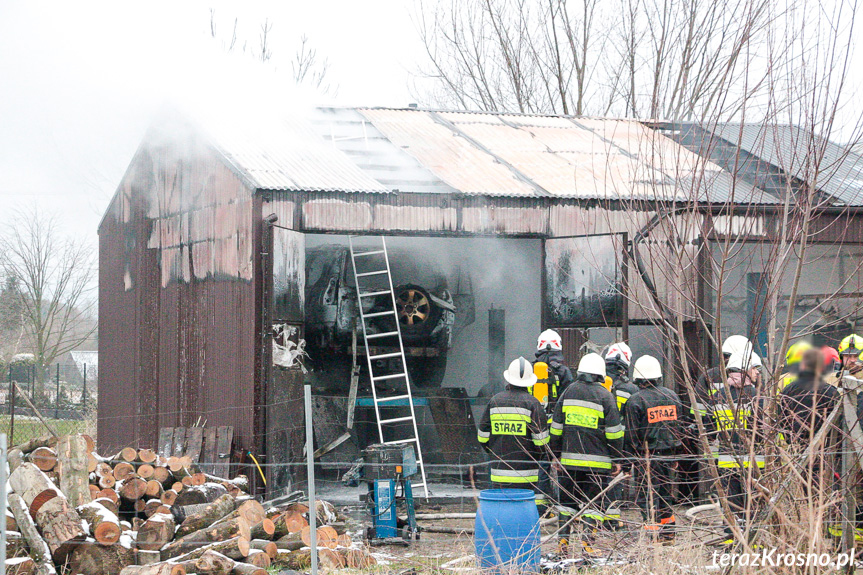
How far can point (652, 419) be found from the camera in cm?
856

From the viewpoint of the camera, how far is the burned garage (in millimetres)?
11375

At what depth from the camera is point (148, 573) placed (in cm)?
661

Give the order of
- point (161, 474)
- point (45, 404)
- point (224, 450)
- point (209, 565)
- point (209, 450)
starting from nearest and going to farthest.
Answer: point (209, 565), point (161, 474), point (224, 450), point (209, 450), point (45, 404)

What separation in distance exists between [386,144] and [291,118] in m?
1.83

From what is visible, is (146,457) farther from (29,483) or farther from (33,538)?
(33,538)

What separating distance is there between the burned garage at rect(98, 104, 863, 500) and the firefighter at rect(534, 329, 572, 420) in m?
1.20

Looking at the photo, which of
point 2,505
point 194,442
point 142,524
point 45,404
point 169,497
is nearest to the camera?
point 2,505

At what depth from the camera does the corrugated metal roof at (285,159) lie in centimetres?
1163

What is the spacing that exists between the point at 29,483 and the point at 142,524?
981 millimetres

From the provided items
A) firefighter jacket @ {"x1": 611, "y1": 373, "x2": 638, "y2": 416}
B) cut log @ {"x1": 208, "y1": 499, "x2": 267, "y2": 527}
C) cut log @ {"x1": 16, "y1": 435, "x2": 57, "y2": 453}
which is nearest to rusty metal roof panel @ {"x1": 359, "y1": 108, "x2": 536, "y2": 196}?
firefighter jacket @ {"x1": 611, "y1": 373, "x2": 638, "y2": 416}

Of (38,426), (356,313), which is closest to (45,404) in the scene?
(38,426)

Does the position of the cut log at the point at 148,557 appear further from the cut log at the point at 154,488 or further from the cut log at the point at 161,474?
the cut log at the point at 161,474

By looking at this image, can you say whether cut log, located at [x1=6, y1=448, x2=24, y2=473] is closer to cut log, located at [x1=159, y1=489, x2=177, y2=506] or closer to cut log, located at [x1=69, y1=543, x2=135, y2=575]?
cut log, located at [x1=159, y1=489, x2=177, y2=506]

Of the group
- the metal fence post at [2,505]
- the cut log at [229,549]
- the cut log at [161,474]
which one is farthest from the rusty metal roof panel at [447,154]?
the metal fence post at [2,505]
